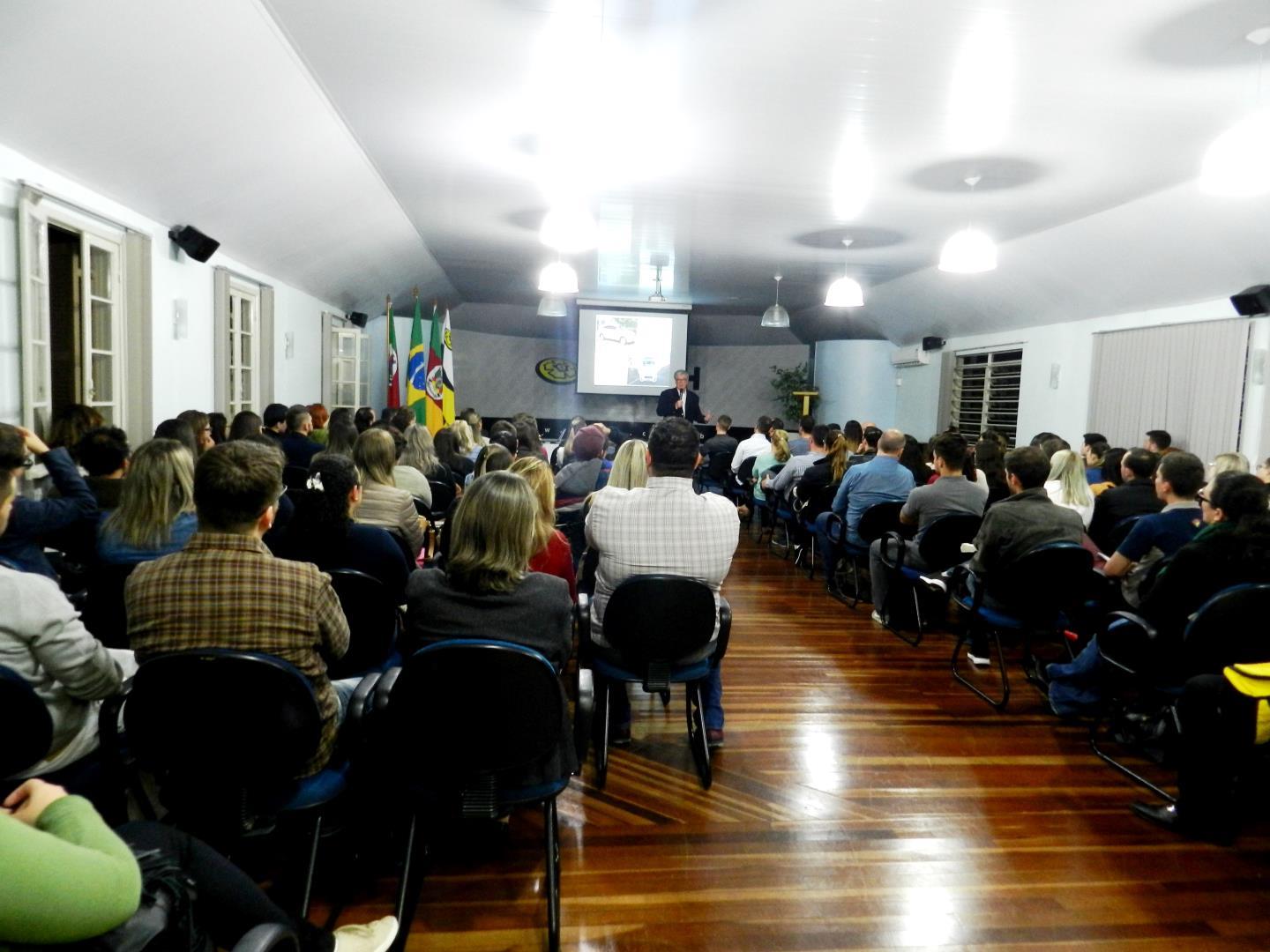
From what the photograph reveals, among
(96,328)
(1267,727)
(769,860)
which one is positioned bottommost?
(769,860)

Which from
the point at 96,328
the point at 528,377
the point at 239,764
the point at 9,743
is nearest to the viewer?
the point at 9,743

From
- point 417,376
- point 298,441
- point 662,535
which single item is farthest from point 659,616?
point 417,376

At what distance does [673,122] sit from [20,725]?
4310 millimetres

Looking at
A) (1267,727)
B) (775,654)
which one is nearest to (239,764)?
(1267,727)

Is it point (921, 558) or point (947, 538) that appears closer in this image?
point (947, 538)

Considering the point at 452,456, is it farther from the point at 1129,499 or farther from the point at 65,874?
the point at 65,874

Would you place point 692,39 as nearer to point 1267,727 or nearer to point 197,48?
point 197,48

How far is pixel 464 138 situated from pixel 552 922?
4.79 metres

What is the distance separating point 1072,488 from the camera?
15.2 feet

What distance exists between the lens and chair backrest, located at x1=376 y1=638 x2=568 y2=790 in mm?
1841

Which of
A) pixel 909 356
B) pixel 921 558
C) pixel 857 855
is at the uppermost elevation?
pixel 909 356

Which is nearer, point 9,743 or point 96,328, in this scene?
point 9,743

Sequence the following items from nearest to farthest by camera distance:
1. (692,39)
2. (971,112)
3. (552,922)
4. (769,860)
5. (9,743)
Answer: (9,743) < (552,922) < (769,860) < (692,39) < (971,112)

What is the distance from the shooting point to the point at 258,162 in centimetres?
520
